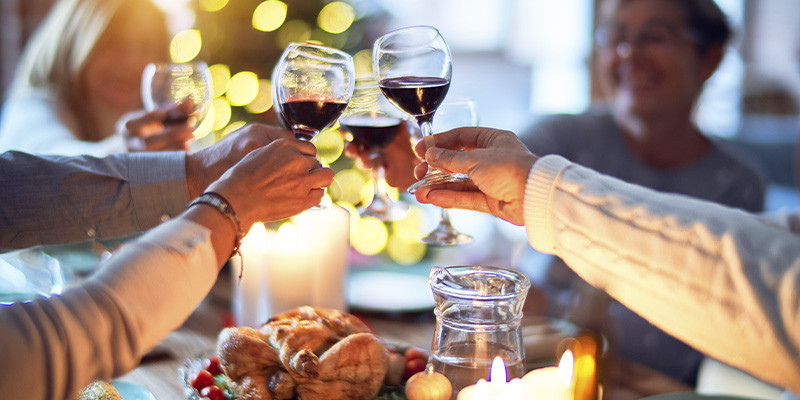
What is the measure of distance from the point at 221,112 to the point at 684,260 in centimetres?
192

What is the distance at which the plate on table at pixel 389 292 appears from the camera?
→ 53.6 inches

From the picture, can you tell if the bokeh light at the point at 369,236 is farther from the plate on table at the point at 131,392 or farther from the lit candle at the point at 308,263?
the plate on table at the point at 131,392

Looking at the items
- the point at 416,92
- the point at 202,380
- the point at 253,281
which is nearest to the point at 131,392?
the point at 202,380

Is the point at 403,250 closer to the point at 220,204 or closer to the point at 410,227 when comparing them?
the point at 410,227

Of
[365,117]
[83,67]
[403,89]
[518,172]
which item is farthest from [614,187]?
[83,67]

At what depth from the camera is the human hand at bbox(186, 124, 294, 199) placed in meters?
0.98

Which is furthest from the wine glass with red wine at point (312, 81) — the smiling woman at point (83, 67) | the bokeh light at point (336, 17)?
the bokeh light at point (336, 17)

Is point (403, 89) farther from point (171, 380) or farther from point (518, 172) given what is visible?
point (171, 380)

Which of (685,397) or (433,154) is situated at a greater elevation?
(433,154)

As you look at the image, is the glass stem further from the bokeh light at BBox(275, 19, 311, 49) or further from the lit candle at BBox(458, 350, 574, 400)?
the bokeh light at BBox(275, 19, 311, 49)

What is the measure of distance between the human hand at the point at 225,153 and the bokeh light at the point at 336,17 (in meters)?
1.31

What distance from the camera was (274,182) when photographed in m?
0.80

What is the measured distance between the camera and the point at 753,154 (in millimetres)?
3576

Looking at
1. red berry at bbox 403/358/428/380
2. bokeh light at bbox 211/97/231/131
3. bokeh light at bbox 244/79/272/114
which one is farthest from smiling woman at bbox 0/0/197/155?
red berry at bbox 403/358/428/380
